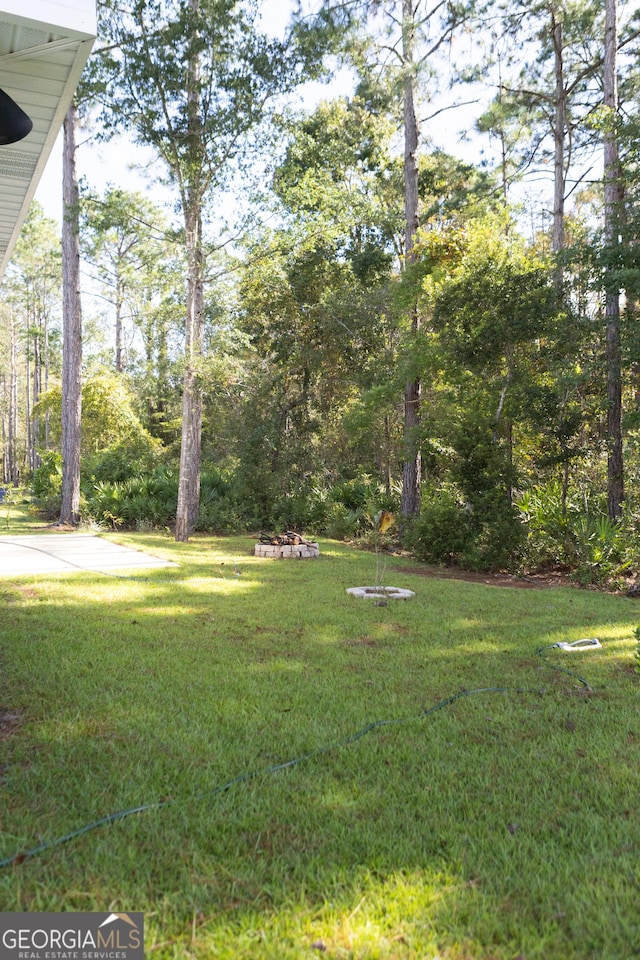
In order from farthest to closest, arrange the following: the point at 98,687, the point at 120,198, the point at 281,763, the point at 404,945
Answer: the point at 120,198
the point at 98,687
the point at 281,763
the point at 404,945

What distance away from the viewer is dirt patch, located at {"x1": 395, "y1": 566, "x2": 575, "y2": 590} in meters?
8.63

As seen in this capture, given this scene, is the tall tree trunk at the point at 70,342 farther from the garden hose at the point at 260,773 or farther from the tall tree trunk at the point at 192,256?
the garden hose at the point at 260,773

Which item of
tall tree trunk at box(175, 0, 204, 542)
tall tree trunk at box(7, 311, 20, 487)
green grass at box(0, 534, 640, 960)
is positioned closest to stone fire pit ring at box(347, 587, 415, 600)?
green grass at box(0, 534, 640, 960)

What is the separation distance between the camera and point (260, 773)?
274 centimetres

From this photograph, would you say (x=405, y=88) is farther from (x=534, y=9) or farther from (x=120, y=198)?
(x=120, y=198)

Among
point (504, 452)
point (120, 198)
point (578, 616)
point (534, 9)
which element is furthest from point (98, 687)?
point (534, 9)

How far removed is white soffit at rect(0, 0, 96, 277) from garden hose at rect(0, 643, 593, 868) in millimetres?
3193

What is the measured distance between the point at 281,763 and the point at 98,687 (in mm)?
1473

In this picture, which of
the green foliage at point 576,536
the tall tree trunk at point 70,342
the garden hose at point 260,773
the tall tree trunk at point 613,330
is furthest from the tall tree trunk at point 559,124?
the garden hose at point 260,773

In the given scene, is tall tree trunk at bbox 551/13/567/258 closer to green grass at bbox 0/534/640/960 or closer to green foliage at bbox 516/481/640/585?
green foliage at bbox 516/481/640/585

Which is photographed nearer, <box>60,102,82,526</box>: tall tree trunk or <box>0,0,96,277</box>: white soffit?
<box>0,0,96,277</box>: white soffit

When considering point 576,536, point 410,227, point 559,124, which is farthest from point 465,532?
point 559,124

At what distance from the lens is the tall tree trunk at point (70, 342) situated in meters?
13.0

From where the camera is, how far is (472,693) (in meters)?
3.89
